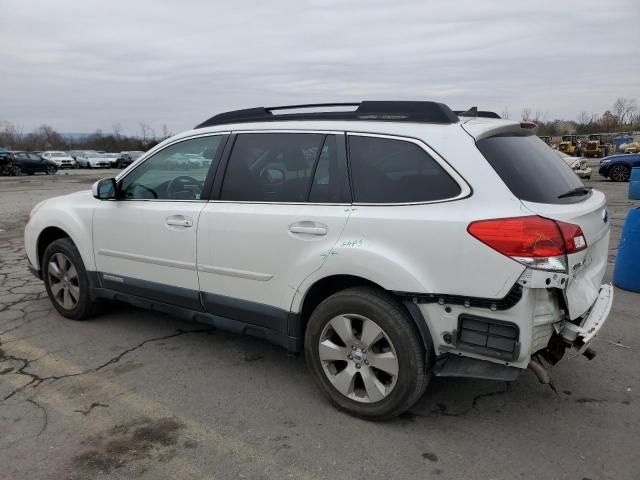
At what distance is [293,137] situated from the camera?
11.3ft

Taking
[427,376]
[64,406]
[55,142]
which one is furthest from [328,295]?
[55,142]

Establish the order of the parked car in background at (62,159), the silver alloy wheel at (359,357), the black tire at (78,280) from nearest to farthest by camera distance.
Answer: the silver alloy wheel at (359,357) < the black tire at (78,280) < the parked car in background at (62,159)

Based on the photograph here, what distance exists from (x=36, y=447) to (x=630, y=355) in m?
4.07

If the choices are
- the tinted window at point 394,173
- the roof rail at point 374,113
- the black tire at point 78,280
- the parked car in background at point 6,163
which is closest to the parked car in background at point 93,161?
the parked car in background at point 6,163

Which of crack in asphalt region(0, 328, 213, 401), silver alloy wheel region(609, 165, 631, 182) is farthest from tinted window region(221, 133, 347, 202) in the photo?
silver alloy wheel region(609, 165, 631, 182)

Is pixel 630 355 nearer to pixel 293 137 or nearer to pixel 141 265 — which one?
pixel 293 137

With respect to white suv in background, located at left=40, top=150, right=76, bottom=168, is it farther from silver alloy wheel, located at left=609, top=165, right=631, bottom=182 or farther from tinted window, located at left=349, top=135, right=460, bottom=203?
tinted window, located at left=349, top=135, right=460, bottom=203

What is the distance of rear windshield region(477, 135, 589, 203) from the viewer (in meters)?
2.74

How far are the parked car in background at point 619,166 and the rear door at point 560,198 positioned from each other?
21448 mm

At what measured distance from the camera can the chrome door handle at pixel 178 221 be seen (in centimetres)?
375

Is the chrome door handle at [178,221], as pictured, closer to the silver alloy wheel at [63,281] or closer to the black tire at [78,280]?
the black tire at [78,280]

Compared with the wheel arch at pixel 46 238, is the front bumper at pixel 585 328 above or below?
below

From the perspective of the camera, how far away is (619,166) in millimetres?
22016

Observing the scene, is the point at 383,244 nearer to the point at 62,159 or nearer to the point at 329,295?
the point at 329,295
